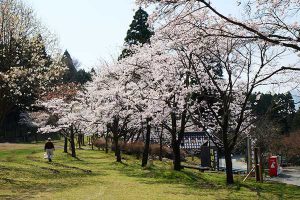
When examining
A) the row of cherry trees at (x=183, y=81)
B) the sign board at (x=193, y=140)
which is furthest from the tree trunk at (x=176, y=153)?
the sign board at (x=193, y=140)

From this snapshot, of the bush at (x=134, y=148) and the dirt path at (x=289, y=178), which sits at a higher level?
the bush at (x=134, y=148)

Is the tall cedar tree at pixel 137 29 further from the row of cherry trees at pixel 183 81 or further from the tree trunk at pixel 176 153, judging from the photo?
the tree trunk at pixel 176 153

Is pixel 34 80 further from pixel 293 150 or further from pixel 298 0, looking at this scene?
pixel 293 150

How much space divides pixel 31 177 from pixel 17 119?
4979cm

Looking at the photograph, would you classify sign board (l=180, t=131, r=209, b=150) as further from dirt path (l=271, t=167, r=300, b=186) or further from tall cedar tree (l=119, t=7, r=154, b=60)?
dirt path (l=271, t=167, r=300, b=186)

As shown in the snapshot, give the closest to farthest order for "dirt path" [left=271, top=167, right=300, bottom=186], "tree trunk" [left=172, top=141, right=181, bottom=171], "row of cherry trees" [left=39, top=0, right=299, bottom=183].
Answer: "row of cherry trees" [left=39, top=0, right=299, bottom=183] < "dirt path" [left=271, top=167, right=300, bottom=186] < "tree trunk" [left=172, top=141, right=181, bottom=171]

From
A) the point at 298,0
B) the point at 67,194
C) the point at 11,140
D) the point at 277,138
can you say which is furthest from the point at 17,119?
the point at 298,0

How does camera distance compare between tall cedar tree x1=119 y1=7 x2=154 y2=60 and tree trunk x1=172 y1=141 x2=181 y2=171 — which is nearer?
tree trunk x1=172 y1=141 x2=181 y2=171

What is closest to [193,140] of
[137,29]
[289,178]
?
[137,29]

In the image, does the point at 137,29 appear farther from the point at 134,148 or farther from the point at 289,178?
the point at 289,178

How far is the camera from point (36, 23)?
73.7 feet

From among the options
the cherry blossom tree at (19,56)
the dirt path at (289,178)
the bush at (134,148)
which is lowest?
the dirt path at (289,178)

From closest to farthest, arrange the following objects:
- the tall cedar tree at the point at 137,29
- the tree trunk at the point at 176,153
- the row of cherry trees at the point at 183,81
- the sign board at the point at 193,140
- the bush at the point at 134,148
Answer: the row of cherry trees at the point at 183,81, the tree trunk at the point at 176,153, the tall cedar tree at the point at 137,29, the bush at the point at 134,148, the sign board at the point at 193,140

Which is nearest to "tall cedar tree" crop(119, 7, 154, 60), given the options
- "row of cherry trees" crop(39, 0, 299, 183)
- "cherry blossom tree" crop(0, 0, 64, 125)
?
"row of cherry trees" crop(39, 0, 299, 183)
